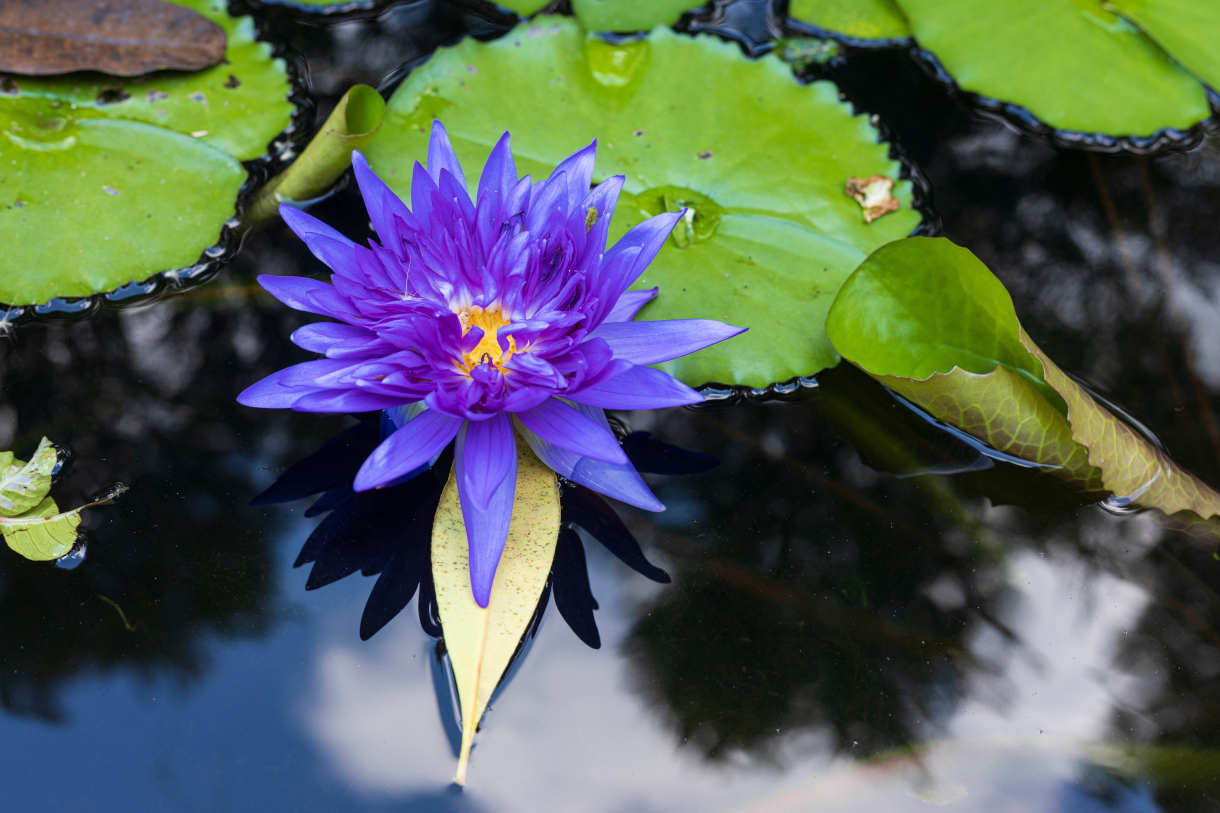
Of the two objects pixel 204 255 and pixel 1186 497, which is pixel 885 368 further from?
pixel 204 255

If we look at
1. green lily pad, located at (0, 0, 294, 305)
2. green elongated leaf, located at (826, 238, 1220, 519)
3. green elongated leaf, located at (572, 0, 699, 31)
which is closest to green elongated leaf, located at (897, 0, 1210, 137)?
green elongated leaf, located at (572, 0, 699, 31)

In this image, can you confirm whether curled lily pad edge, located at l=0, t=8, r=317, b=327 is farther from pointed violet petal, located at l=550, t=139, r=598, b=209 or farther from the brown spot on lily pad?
the brown spot on lily pad

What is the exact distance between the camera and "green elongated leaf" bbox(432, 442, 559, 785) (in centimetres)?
145

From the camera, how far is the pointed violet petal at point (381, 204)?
1544 millimetres

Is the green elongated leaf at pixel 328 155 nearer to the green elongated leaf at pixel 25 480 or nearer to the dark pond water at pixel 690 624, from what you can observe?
the dark pond water at pixel 690 624

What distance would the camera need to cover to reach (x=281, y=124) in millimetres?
2166

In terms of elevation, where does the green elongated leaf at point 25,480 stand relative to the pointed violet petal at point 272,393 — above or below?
below

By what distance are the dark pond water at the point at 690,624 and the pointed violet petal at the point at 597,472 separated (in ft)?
0.59

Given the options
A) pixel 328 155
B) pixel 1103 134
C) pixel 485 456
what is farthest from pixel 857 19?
pixel 485 456

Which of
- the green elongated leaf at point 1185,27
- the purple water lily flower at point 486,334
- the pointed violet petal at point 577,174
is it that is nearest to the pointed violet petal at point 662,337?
the purple water lily flower at point 486,334

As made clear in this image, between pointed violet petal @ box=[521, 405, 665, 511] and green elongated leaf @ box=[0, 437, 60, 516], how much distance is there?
0.97 meters

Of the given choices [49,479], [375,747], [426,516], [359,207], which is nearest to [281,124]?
[359,207]

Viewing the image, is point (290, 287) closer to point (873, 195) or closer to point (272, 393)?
point (272, 393)

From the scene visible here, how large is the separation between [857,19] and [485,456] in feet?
5.92
